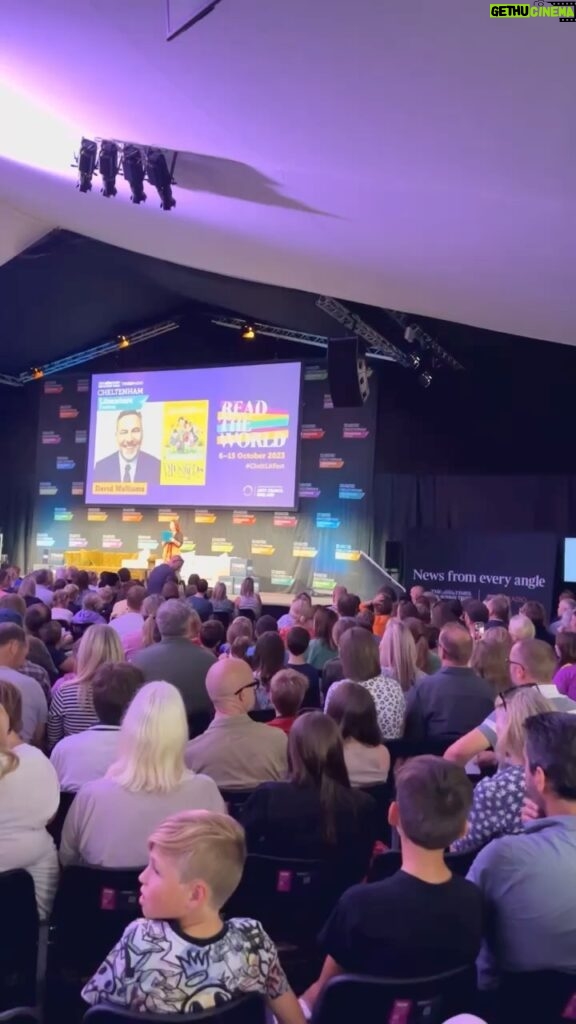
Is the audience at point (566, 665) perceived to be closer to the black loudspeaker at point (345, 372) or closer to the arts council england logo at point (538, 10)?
the arts council england logo at point (538, 10)

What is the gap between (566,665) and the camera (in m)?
4.49

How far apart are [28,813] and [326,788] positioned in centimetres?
86

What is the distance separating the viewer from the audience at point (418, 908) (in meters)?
1.67

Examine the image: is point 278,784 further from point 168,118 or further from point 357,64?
point 168,118

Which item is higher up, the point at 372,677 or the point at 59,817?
the point at 372,677

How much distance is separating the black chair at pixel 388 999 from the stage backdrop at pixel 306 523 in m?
11.0

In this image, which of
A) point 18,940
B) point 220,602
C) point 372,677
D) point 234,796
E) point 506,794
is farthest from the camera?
point 220,602

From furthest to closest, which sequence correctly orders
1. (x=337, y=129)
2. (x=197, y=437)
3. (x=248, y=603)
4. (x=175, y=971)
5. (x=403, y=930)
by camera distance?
(x=197, y=437), (x=248, y=603), (x=337, y=129), (x=403, y=930), (x=175, y=971)

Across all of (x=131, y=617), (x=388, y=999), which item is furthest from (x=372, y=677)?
(x=131, y=617)

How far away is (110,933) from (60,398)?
14638 mm

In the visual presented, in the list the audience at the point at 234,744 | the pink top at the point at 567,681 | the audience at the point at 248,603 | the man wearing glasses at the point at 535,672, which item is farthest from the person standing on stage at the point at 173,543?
the audience at the point at 234,744

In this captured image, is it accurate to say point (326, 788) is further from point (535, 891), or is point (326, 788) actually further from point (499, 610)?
point (499, 610)

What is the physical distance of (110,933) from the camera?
82.7 inches

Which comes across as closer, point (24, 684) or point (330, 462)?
point (24, 684)
